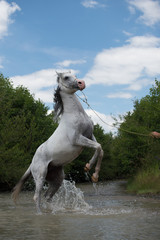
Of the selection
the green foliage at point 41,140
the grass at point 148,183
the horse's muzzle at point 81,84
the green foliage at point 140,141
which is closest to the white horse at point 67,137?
the horse's muzzle at point 81,84

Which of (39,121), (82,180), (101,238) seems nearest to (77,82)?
(101,238)

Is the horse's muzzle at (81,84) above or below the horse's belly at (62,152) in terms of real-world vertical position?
above

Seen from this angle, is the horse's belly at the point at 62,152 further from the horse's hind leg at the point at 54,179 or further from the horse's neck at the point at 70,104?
the horse's neck at the point at 70,104

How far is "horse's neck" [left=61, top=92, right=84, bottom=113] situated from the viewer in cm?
670

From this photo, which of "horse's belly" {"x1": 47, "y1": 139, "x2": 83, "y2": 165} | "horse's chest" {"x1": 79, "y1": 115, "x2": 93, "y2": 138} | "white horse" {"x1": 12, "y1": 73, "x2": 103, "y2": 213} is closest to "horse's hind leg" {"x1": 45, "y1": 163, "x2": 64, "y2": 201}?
"white horse" {"x1": 12, "y1": 73, "x2": 103, "y2": 213}

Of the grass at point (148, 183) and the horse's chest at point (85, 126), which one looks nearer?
the horse's chest at point (85, 126)

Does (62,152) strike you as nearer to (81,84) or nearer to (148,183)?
(81,84)

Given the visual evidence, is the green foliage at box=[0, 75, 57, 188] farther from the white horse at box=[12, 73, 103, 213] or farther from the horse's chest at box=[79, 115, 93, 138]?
the horse's chest at box=[79, 115, 93, 138]

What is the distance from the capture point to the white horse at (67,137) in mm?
6434

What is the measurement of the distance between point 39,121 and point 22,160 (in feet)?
21.1

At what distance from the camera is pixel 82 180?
3109 cm

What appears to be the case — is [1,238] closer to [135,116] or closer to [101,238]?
[101,238]

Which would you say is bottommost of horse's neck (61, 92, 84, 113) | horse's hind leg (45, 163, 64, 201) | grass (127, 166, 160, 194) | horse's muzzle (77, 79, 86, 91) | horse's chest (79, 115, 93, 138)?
grass (127, 166, 160, 194)

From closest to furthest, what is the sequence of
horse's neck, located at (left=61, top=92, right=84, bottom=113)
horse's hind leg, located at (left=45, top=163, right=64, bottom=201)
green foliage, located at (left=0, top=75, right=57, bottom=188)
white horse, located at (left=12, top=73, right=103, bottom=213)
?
white horse, located at (left=12, top=73, right=103, bottom=213) → horse's neck, located at (left=61, top=92, right=84, bottom=113) → horse's hind leg, located at (left=45, top=163, right=64, bottom=201) → green foliage, located at (left=0, top=75, right=57, bottom=188)
